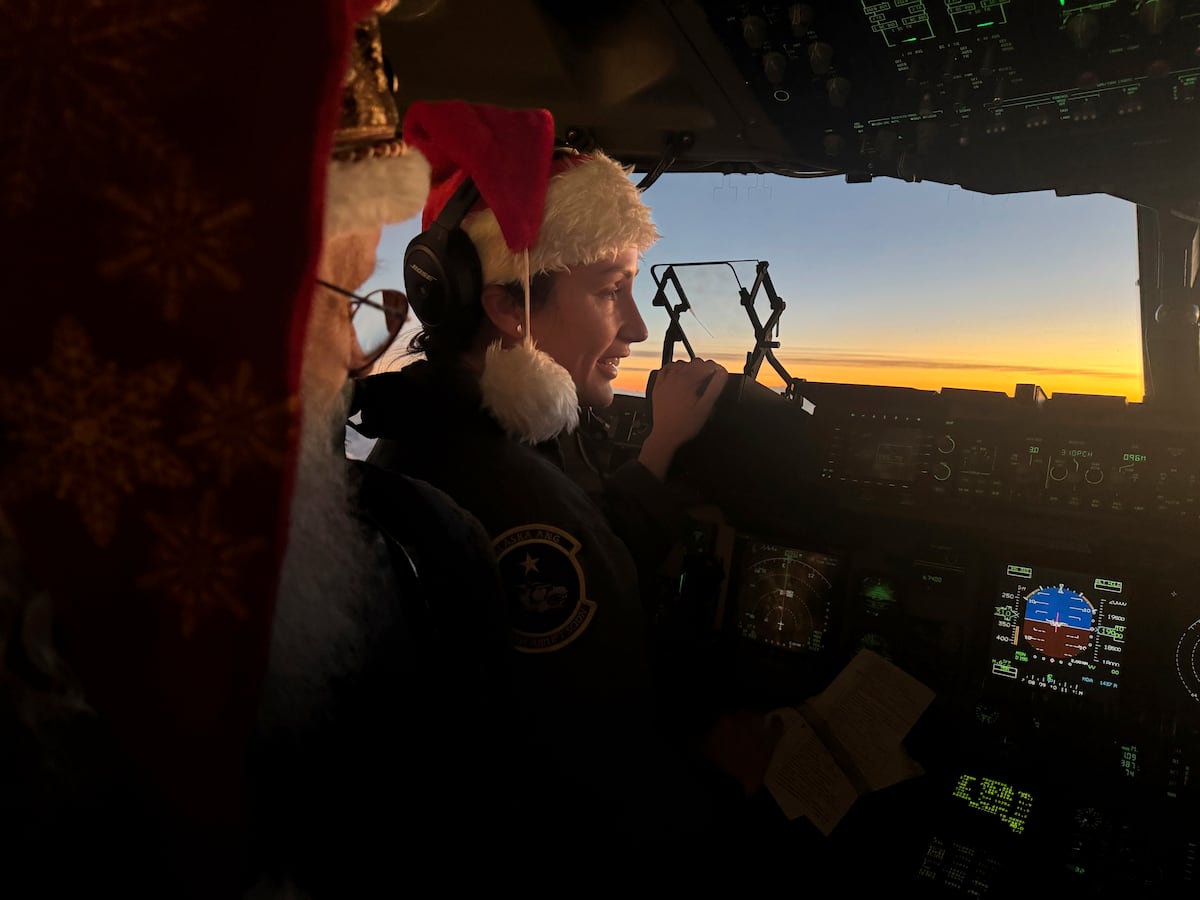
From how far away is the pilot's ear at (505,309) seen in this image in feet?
4.47

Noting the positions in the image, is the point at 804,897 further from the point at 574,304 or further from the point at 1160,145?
the point at 1160,145

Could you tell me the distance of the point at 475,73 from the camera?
1.80 meters

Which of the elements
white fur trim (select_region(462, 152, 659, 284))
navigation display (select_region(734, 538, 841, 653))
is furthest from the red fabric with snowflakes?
navigation display (select_region(734, 538, 841, 653))

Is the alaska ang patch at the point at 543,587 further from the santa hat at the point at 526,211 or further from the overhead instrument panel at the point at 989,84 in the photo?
the overhead instrument panel at the point at 989,84

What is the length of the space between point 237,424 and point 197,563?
82mm

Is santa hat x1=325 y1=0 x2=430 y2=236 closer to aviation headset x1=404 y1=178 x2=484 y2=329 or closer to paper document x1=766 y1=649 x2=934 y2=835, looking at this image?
aviation headset x1=404 y1=178 x2=484 y2=329

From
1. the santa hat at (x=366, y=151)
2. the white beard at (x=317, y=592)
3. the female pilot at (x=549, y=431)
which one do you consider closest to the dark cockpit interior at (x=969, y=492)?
the female pilot at (x=549, y=431)

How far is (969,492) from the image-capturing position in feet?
4.28

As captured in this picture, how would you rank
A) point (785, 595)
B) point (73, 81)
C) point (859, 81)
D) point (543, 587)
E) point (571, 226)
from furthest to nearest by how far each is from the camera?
1. point (785, 595)
2. point (571, 226)
3. point (859, 81)
4. point (543, 587)
5. point (73, 81)

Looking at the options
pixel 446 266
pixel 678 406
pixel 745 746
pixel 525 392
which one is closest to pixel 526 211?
pixel 446 266

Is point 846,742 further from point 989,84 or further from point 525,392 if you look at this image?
point 989,84

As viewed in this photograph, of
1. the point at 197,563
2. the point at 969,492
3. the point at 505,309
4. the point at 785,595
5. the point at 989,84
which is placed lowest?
the point at 785,595

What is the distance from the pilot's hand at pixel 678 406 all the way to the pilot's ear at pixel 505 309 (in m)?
0.39

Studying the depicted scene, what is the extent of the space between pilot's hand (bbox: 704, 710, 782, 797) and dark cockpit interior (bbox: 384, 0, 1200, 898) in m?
0.11
